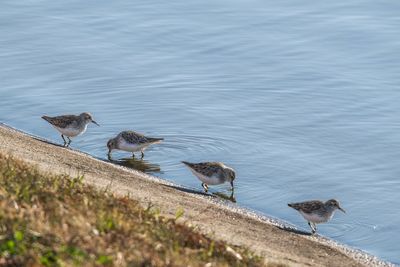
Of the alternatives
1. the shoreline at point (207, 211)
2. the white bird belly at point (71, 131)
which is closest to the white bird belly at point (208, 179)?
the shoreline at point (207, 211)

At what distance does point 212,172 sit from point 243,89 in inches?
231

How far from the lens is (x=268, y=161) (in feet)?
66.0

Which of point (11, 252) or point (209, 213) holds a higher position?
point (11, 252)

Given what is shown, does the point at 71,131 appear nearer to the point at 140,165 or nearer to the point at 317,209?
the point at 140,165

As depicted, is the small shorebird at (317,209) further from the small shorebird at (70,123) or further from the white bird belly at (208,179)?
the small shorebird at (70,123)

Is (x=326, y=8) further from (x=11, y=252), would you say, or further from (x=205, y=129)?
(x=11, y=252)

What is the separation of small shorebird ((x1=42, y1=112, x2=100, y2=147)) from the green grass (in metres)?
7.86

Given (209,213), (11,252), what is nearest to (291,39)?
(209,213)

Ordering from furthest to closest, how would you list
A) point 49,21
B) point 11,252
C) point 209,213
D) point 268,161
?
1. point 49,21
2. point 268,161
3. point 209,213
4. point 11,252

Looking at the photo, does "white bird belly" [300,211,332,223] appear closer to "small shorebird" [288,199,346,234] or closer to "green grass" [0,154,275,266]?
"small shorebird" [288,199,346,234]

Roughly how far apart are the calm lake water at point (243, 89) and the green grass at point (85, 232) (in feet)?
18.4

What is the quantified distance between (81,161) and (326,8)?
500 inches

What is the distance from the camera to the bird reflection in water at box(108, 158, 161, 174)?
787 inches

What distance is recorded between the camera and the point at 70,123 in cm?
2047
